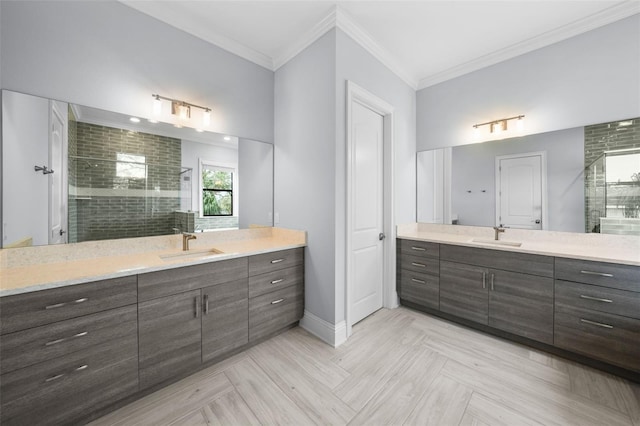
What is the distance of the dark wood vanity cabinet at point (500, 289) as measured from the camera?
206cm

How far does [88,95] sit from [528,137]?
3973mm

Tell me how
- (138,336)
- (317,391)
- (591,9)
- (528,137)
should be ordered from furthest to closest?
(528,137), (591,9), (317,391), (138,336)

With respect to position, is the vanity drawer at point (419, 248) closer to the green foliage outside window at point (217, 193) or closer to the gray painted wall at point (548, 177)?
the gray painted wall at point (548, 177)

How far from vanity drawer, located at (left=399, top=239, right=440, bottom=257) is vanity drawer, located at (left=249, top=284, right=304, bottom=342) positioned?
1320 millimetres

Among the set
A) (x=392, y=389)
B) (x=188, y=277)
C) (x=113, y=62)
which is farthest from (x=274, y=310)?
(x=113, y=62)

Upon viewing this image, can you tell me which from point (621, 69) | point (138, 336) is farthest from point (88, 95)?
point (621, 69)

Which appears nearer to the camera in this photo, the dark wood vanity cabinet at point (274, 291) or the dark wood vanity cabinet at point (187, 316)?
the dark wood vanity cabinet at point (187, 316)

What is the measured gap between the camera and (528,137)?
2557mm

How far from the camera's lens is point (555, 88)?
94.1 inches

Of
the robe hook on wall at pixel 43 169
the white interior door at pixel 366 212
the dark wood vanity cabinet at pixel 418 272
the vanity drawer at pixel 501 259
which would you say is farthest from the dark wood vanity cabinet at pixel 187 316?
the vanity drawer at pixel 501 259

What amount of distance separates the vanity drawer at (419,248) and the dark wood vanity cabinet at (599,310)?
97cm

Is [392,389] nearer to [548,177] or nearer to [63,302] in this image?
[63,302]

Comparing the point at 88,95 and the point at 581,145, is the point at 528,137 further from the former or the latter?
the point at 88,95

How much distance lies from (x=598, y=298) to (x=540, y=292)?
0.33 meters
